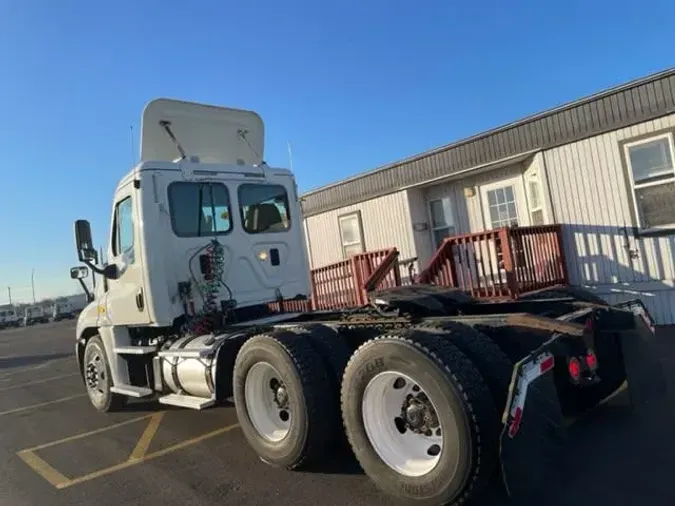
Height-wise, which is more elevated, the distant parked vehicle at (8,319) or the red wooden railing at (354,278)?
the distant parked vehicle at (8,319)

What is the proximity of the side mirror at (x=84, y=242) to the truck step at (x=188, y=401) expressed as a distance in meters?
2.07

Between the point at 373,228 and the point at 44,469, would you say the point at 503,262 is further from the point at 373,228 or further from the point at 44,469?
the point at 44,469

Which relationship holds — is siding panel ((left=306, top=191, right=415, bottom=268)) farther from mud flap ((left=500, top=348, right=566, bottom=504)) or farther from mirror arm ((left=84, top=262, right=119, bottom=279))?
mud flap ((left=500, top=348, right=566, bottom=504))

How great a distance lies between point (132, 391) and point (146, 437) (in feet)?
2.21

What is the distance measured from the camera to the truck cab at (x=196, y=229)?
20.9 feet

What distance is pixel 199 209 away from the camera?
6680mm

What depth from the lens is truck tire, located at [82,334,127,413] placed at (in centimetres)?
736

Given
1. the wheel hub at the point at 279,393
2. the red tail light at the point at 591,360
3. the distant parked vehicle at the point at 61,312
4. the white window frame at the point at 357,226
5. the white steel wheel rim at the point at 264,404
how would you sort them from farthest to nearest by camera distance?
the distant parked vehicle at the point at 61,312 < the white window frame at the point at 357,226 < the white steel wheel rim at the point at 264,404 < the wheel hub at the point at 279,393 < the red tail light at the point at 591,360

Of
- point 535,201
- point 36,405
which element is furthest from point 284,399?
point 535,201

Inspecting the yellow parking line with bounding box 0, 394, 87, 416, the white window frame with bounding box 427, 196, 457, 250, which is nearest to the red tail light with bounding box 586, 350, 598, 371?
the yellow parking line with bounding box 0, 394, 87, 416

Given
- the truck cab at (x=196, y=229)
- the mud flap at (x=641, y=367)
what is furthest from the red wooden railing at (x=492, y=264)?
the mud flap at (x=641, y=367)

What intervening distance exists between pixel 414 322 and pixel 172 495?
237cm

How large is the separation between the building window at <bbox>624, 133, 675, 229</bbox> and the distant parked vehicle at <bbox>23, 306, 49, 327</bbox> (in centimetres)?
6074

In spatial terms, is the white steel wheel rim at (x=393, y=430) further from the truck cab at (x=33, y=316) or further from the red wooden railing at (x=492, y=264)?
the truck cab at (x=33, y=316)
